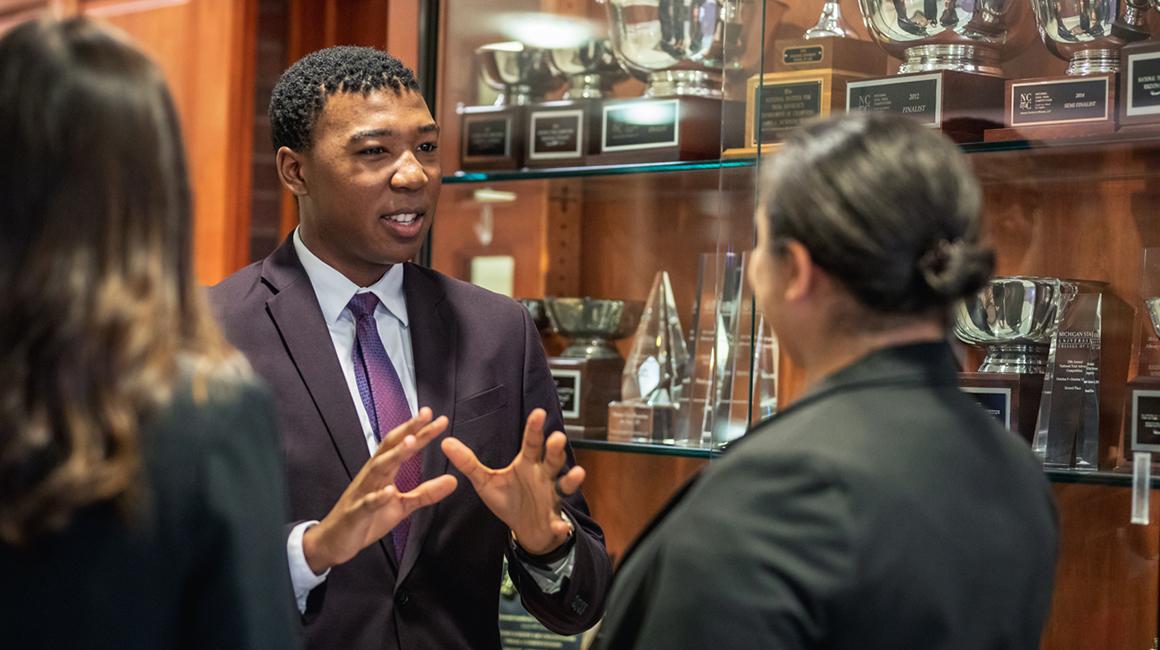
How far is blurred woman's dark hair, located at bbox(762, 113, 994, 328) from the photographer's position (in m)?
1.08

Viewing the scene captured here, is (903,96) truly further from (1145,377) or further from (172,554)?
(172,554)

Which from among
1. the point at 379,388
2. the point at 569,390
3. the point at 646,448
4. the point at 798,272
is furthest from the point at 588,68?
the point at 798,272

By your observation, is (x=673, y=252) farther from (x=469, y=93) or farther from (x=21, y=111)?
(x=21, y=111)

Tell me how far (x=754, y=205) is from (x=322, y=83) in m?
0.66

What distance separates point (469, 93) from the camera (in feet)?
8.80

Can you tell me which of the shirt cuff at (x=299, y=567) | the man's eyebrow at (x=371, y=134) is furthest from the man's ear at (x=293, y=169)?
the shirt cuff at (x=299, y=567)

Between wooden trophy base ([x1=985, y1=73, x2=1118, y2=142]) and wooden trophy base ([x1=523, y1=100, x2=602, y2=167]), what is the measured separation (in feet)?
2.62

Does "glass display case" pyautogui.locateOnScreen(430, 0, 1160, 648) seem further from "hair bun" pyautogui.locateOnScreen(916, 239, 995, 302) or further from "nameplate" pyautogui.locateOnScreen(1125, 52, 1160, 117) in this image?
"hair bun" pyautogui.locateOnScreen(916, 239, 995, 302)

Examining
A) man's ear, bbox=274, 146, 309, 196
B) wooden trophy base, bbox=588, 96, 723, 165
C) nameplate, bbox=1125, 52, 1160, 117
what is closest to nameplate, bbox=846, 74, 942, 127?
nameplate, bbox=1125, 52, 1160, 117

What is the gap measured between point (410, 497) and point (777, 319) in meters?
0.56

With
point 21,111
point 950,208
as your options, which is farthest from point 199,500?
point 950,208

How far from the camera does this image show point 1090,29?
74.9 inches

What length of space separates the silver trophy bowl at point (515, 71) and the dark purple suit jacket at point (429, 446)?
0.73 m

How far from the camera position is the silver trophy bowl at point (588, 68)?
263 centimetres
